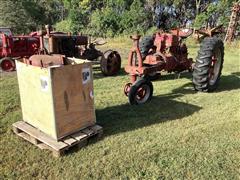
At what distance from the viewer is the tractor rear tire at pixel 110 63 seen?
745 cm

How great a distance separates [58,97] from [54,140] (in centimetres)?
59

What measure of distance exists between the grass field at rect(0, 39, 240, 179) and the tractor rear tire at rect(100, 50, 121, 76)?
2005mm

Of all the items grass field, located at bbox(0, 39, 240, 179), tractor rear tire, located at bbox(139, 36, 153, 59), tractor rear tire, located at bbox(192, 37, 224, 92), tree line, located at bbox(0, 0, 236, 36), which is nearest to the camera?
grass field, located at bbox(0, 39, 240, 179)

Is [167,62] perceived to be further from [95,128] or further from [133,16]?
[133,16]

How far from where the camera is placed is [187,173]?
9.77 ft

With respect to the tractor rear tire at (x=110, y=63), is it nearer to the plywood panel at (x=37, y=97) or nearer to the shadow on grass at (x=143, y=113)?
the shadow on grass at (x=143, y=113)

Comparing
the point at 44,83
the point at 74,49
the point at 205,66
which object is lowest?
the point at 205,66

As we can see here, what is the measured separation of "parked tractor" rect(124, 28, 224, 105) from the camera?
5055 mm

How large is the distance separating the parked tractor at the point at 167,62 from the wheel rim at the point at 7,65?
435 centimetres

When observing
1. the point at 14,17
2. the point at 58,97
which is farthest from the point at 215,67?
the point at 14,17

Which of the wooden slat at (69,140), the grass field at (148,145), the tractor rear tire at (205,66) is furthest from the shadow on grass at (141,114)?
the tractor rear tire at (205,66)

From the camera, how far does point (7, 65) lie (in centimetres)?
825

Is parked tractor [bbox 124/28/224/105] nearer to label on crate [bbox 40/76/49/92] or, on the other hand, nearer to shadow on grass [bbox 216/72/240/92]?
shadow on grass [bbox 216/72/240/92]

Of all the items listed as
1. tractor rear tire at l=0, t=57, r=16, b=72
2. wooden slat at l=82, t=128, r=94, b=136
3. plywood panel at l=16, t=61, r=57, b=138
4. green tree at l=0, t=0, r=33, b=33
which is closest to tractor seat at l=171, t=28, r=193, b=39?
wooden slat at l=82, t=128, r=94, b=136
